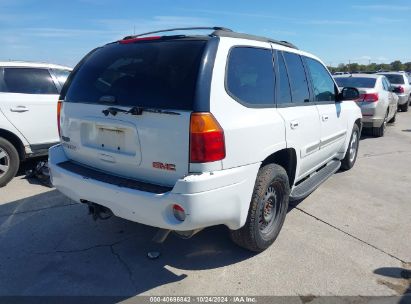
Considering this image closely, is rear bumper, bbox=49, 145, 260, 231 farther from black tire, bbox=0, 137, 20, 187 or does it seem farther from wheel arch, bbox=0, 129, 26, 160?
wheel arch, bbox=0, 129, 26, 160

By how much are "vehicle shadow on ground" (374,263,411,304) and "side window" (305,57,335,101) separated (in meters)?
2.13

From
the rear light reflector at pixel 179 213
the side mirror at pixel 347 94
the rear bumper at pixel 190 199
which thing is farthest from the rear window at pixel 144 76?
the side mirror at pixel 347 94

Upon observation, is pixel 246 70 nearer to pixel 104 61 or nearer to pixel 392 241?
pixel 104 61

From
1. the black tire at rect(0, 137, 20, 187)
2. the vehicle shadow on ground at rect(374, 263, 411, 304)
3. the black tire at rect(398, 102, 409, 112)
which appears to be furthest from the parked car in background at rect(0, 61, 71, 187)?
the black tire at rect(398, 102, 409, 112)

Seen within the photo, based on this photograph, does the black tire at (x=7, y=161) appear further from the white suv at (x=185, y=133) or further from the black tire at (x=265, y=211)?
the black tire at (x=265, y=211)

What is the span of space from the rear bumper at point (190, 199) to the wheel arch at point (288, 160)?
2.01 ft

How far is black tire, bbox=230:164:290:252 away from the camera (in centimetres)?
333

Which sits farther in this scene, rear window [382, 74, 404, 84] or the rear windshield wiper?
rear window [382, 74, 404, 84]

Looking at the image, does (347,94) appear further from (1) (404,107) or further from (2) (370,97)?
(1) (404,107)

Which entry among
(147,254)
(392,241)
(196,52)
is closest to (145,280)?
(147,254)

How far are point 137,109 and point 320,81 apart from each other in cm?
293

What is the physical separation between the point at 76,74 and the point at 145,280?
2047 mm

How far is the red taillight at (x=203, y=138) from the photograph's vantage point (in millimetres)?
2746

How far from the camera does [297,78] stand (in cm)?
424
